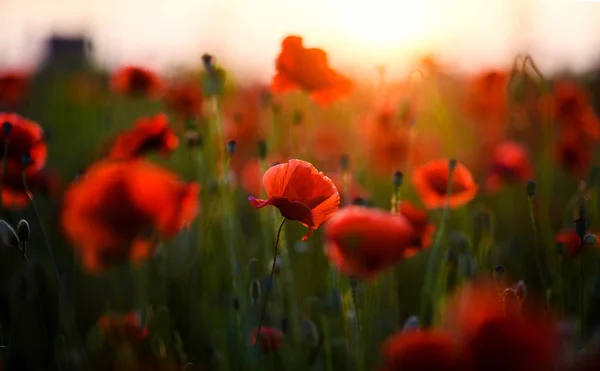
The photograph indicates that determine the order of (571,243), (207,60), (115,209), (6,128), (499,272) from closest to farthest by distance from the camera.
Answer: (115,209), (499,272), (6,128), (571,243), (207,60)

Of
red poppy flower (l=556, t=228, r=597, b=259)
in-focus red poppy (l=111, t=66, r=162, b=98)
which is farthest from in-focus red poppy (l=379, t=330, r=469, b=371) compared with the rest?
in-focus red poppy (l=111, t=66, r=162, b=98)

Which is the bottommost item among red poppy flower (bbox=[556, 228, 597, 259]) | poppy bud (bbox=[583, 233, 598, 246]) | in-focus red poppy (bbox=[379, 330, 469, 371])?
red poppy flower (bbox=[556, 228, 597, 259])

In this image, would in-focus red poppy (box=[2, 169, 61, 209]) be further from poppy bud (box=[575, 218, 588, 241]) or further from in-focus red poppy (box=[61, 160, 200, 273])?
poppy bud (box=[575, 218, 588, 241])

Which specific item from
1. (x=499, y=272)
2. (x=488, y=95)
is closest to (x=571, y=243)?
(x=499, y=272)

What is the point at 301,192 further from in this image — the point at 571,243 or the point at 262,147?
the point at 571,243

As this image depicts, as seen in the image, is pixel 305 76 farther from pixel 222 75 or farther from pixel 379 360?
pixel 379 360

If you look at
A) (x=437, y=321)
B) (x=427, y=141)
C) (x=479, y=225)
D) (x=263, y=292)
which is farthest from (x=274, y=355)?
(x=427, y=141)

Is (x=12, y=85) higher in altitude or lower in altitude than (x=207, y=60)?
lower
